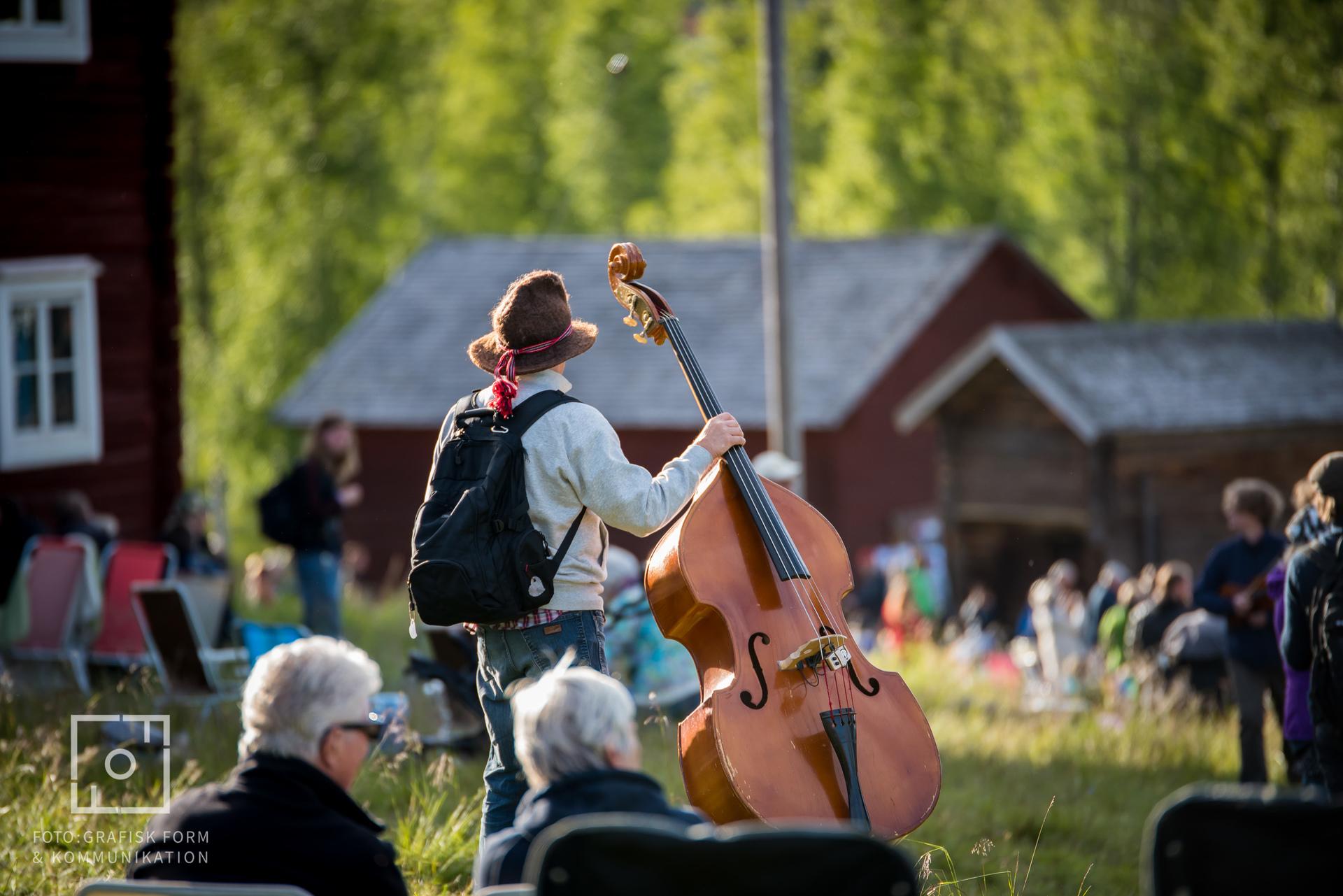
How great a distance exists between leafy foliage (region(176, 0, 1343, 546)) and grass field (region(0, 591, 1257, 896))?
1493cm

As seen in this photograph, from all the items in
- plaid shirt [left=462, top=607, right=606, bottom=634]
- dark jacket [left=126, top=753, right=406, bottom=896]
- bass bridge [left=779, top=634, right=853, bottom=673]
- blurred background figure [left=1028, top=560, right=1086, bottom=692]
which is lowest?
blurred background figure [left=1028, top=560, right=1086, bottom=692]

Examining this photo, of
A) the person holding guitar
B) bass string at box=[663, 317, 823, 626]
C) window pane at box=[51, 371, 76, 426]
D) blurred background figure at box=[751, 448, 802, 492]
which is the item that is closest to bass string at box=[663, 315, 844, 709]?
bass string at box=[663, 317, 823, 626]

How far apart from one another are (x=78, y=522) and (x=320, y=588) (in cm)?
205

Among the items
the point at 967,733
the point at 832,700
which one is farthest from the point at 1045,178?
the point at 832,700

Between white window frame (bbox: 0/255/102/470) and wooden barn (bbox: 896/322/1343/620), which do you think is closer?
white window frame (bbox: 0/255/102/470)

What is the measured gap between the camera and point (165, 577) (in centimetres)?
851

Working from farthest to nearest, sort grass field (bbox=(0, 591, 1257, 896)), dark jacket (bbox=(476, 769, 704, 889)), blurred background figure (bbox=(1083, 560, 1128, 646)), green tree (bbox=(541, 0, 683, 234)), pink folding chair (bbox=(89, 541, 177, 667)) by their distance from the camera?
green tree (bbox=(541, 0, 683, 234))
blurred background figure (bbox=(1083, 560, 1128, 646))
pink folding chair (bbox=(89, 541, 177, 667))
grass field (bbox=(0, 591, 1257, 896))
dark jacket (bbox=(476, 769, 704, 889))

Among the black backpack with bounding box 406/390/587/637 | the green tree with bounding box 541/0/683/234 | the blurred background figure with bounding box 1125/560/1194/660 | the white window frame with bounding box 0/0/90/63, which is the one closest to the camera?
the black backpack with bounding box 406/390/587/637

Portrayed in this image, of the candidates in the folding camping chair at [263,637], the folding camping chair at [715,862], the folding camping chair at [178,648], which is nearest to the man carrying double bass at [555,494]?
the folding camping chair at [715,862]

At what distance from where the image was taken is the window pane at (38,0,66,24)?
11180mm

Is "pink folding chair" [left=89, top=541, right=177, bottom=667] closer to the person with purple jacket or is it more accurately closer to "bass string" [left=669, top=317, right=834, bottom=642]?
"bass string" [left=669, top=317, right=834, bottom=642]

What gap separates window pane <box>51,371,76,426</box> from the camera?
11.7 metres

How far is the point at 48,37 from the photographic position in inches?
429

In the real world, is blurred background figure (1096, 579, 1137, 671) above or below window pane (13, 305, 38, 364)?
below
